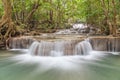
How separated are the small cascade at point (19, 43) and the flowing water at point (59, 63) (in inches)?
13.2

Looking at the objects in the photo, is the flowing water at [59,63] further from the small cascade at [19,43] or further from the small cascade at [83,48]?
the small cascade at [19,43]

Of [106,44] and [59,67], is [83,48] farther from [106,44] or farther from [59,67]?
[59,67]

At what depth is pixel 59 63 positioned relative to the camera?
7516 mm

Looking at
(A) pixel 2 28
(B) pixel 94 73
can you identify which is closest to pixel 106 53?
(B) pixel 94 73

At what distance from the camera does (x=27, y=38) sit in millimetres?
10164

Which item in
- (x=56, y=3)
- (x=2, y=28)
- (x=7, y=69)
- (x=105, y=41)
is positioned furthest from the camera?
(x=56, y=3)

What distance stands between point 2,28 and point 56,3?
5.93 meters

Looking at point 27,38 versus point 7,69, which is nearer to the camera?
point 7,69

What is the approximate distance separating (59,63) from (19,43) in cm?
350

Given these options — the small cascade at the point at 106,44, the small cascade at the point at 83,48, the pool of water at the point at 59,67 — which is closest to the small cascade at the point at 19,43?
the pool of water at the point at 59,67

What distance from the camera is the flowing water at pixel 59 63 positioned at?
611cm

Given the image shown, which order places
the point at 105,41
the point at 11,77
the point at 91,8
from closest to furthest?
the point at 11,77 → the point at 105,41 → the point at 91,8

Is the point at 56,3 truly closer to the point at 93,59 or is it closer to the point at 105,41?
the point at 105,41

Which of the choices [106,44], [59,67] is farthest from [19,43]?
[106,44]
